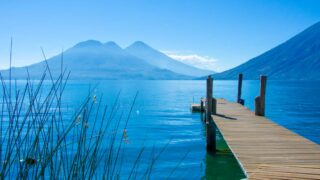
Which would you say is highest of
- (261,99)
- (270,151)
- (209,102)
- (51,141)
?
(51,141)

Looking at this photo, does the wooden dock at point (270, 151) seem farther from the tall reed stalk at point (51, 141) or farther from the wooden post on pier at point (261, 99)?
the tall reed stalk at point (51, 141)

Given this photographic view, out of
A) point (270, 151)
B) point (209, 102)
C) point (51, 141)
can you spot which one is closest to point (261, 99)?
point (209, 102)

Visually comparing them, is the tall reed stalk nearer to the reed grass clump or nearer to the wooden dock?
the reed grass clump

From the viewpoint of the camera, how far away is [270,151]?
7.12 m

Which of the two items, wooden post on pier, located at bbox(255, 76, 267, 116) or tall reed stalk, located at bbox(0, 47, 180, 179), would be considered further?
wooden post on pier, located at bbox(255, 76, 267, 116)

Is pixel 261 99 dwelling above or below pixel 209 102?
above

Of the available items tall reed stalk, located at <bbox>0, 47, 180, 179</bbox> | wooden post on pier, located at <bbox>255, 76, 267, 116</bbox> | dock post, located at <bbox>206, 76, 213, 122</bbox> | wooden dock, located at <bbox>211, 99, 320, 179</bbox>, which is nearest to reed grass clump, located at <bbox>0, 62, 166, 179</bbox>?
tall reed stalk, located at <bbox>0, 47, 180, 179</bbox>

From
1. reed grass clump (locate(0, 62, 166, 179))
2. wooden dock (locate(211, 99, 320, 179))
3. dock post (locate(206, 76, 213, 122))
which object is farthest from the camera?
dock post (locate(206, 76, 213, 122))

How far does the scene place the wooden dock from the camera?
5.37 metres

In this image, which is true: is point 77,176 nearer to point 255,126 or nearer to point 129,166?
point 255,126

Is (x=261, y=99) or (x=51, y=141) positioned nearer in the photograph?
(x=51, y=141)

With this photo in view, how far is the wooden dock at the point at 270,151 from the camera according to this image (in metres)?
5.37

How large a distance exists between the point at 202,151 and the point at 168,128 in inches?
286

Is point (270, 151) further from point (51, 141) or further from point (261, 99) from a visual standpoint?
point (261, 99)
